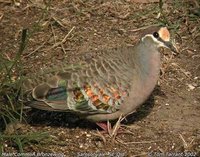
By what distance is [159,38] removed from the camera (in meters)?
4.30

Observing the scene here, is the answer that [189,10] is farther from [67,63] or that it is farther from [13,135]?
[13,135]

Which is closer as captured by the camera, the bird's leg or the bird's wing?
→ the bird's wing

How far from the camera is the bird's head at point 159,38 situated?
14.1ft

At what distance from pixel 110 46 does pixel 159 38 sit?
112 centimetres

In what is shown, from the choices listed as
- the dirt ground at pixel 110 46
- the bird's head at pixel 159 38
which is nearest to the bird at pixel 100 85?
the bird's head at pixel 159 38

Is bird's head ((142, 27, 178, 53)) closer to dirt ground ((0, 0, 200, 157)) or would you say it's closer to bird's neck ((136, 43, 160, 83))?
bird's neck ((136, 43, 160, 83))

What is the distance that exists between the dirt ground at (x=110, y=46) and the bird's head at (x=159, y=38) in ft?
1.45

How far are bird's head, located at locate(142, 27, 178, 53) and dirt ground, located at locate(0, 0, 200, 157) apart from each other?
441 mm

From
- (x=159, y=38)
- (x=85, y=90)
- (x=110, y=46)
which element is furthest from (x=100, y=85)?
(x=110, y=46)

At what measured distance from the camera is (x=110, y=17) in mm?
5832

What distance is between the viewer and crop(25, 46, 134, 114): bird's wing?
4105 mm

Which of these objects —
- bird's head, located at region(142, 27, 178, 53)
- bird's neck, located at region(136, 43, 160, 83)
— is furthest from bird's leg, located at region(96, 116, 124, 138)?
bird's head, located at region(142, 27, 178, 53)

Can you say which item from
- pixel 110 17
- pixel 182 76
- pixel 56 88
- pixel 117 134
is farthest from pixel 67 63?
pixel 110 17

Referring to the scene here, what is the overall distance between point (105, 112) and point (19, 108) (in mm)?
613
